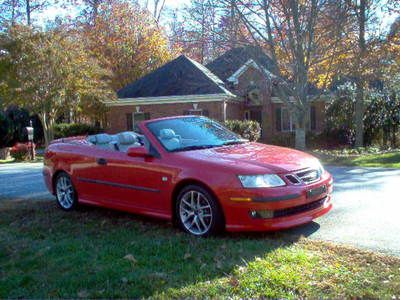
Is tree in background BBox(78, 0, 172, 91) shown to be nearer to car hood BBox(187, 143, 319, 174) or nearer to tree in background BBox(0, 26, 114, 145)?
tree in background BBox(0, 26, 114, 145)

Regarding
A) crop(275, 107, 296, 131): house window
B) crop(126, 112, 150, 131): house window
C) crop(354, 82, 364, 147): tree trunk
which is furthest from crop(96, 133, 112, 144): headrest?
crop(275, 107, 296, 131): house window

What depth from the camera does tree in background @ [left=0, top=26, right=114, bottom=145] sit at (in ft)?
77.4

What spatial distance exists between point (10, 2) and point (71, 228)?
39.6m

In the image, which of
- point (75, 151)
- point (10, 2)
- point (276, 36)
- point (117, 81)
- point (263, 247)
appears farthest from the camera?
point (10, 2)

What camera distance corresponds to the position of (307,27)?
1689 cm

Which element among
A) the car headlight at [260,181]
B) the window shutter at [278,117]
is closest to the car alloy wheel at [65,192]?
the car headlight at [260,181]

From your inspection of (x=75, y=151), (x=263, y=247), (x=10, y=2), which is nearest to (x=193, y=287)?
(x=263, y=247)

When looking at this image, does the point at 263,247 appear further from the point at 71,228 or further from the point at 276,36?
the point at 276,36

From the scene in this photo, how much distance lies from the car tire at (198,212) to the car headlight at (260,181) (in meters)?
0.43

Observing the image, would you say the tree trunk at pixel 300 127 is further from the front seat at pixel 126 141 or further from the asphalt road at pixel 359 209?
the front seat at pixel 126 141

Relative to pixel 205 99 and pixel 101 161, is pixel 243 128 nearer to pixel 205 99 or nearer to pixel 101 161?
pixel 205 99

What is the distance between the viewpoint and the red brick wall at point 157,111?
26969 millimetres

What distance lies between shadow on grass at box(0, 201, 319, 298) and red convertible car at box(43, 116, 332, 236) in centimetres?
26

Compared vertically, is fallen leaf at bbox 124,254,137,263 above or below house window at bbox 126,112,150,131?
below
